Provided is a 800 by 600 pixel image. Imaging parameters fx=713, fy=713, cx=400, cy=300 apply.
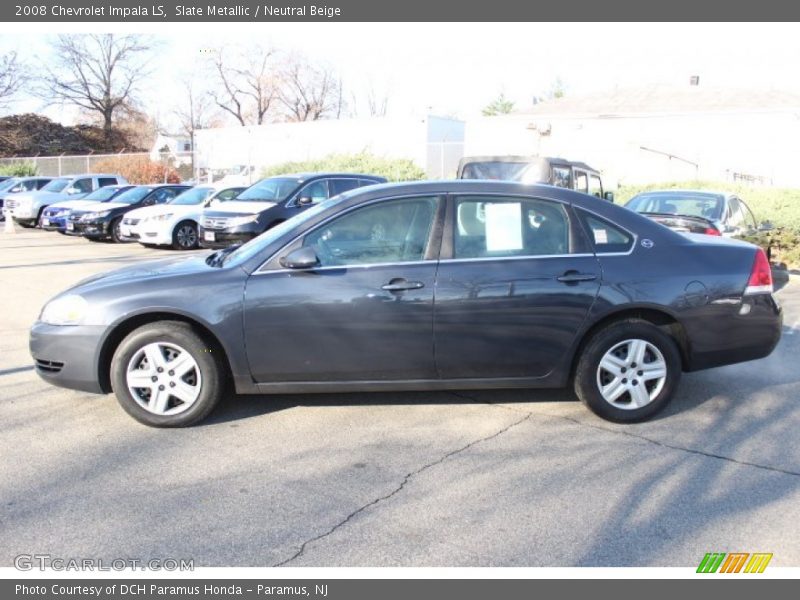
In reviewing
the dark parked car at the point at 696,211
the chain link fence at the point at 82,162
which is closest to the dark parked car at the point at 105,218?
the dark parked car at the point at 696,211

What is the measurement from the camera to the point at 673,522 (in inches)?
140

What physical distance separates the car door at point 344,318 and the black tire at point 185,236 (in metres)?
11.5

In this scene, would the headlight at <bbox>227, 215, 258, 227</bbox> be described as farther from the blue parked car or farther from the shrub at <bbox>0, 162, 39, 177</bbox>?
the shrub at <bbox>0, 162, 39, 177</bbox>

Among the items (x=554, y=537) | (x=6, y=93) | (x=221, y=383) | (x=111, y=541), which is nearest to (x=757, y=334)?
(x=554, y=537)

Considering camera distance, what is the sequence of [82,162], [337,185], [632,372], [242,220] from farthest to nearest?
[82,162] → [337,185] → [242,220] → [632,372]

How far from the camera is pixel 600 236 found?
4.95m

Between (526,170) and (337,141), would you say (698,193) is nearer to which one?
(526,170)

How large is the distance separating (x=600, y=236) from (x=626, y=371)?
947mm

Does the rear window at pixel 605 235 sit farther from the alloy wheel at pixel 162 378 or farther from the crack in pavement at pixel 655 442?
the alloy wheel at pixel 162 378

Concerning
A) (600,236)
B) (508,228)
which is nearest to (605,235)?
(600,236)

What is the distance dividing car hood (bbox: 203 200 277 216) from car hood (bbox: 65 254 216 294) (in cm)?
781

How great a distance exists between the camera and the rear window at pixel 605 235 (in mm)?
4926

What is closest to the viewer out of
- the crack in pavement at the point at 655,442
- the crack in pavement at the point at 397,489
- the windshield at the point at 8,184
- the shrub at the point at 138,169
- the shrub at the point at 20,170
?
the crack in pavement at the point at 397,489

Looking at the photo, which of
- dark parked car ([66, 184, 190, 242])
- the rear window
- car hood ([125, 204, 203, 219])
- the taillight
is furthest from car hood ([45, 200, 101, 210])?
the taillight
